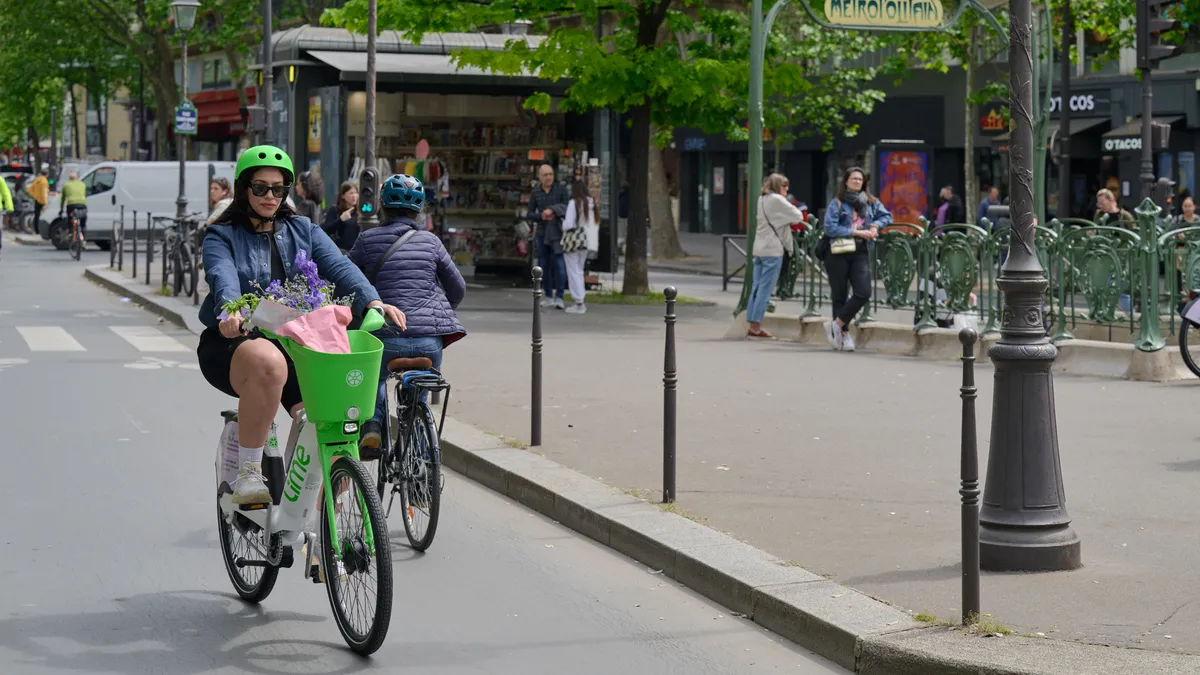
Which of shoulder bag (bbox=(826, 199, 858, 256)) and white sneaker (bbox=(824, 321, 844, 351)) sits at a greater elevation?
shoulder bag (bbox=(826, 199, 858, 256))

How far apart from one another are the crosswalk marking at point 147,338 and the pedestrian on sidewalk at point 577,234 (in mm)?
4767

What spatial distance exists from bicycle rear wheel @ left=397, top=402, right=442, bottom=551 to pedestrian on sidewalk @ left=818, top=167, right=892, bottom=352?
9635 mm

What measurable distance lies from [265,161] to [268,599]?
1.72 metres

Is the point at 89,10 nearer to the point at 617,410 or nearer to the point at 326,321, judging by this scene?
the point at 617,410

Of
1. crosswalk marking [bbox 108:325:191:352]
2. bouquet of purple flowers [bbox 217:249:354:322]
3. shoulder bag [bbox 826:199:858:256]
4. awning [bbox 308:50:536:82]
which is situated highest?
awning [bbox 308:50:536:82]

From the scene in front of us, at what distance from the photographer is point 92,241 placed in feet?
137

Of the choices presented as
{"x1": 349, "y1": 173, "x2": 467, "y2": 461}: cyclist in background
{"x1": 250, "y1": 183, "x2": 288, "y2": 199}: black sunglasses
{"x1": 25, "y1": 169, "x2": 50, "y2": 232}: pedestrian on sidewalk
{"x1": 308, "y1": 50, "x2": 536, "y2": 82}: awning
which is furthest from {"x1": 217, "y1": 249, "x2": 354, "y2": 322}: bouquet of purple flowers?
{"x1": 25, "y1": 169, "x2": 50, "y2": 232}: pedestrian on sidewalk

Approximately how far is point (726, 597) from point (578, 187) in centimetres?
1470

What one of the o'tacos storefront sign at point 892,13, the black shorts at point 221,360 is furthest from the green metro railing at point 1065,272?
the black shorts at point 221,360

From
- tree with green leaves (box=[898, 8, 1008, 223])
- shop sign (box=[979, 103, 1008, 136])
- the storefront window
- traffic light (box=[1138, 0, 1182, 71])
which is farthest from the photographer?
shop sign (box=[979, 103, 1008, 136])

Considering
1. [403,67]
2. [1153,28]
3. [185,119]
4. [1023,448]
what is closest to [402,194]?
[1023,448]

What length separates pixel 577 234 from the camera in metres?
21.0

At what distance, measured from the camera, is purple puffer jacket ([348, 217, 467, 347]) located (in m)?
8.17

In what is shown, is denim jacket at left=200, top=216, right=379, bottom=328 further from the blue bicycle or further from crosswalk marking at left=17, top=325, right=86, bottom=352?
crosswalk marking at left=17, top=325, right=86, bottom=352
